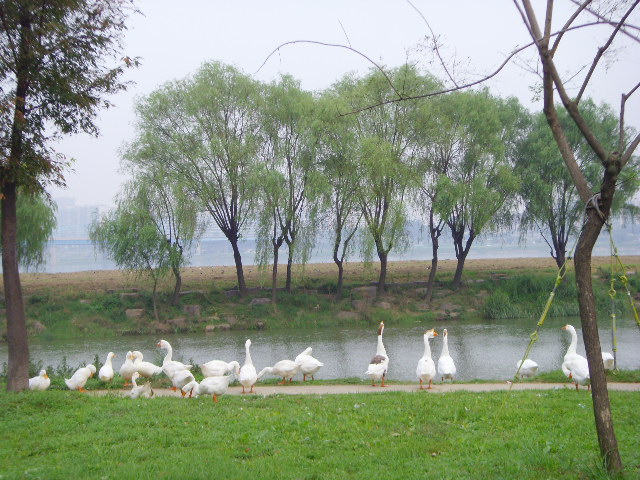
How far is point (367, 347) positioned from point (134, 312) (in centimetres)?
1494

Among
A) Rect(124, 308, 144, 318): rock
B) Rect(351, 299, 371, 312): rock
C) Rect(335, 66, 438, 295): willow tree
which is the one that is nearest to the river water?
Rect(124, 308, 144, 318): rock

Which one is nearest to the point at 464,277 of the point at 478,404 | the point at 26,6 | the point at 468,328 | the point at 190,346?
the point at 468,328

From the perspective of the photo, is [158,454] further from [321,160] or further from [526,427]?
[321,160]

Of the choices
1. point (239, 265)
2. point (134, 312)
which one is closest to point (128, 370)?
point (134, 312)

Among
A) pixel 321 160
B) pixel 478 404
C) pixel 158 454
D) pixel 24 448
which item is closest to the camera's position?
pixel 158 454

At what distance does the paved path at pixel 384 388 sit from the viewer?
1195cm

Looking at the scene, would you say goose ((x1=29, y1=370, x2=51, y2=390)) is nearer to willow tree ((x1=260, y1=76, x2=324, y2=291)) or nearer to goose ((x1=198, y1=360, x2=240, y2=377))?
goose ((x1=198, y1=360, x2=240, y2=377))

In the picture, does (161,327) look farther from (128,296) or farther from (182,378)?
(182,378)

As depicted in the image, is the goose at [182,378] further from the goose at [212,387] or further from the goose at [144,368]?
the goose at [144,368]

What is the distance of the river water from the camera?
1706cm

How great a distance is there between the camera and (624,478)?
18.8 feet

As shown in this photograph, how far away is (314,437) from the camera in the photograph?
25.8 ft

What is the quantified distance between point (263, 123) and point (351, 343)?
49.5 feet

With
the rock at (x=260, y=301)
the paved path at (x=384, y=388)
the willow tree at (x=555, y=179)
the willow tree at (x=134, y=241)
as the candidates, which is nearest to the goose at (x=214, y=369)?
the paved path at (x=384, y=388)
